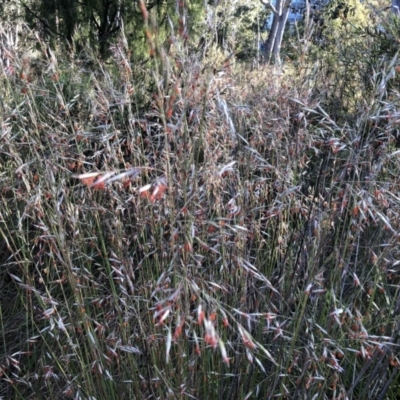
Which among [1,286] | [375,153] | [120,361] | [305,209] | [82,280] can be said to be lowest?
[1,286]

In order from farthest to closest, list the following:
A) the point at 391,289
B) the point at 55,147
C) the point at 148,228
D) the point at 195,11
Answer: the point at 195,11
the point at 391,289
the point at 148,228
the point at 55,147

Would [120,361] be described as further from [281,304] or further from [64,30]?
[64,30]

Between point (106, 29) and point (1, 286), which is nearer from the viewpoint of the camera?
point (1, 286)

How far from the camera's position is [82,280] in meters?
2.02

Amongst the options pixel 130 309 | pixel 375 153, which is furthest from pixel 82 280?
pixel 375 153

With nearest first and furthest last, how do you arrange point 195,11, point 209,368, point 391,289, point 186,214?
point 186,214
point 209,368
point 391,289
point 195,11

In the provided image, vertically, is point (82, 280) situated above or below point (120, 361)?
above

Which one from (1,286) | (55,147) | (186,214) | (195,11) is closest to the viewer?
(186,214)

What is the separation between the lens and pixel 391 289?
2.31m

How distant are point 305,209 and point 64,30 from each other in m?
3.71

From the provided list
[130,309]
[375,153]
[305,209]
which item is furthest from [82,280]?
[375,153]

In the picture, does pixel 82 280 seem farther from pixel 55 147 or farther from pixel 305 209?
pixel 305 209

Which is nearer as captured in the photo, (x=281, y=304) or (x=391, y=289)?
(x=281, y=304)

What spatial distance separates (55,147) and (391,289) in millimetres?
1487
